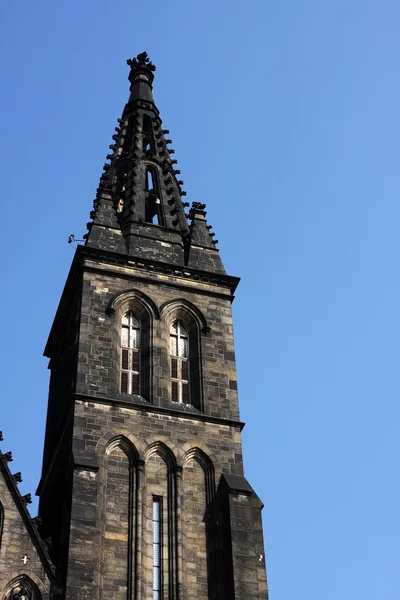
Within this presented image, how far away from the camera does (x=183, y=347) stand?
2953cm

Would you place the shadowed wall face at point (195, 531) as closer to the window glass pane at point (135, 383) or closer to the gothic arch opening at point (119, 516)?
the gothic arch opening at point (119, 516)

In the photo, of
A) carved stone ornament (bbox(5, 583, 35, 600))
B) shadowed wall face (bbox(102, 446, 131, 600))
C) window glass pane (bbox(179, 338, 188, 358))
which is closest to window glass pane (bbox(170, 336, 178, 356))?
window glass pane (bbox(179, 338, 188, 358))

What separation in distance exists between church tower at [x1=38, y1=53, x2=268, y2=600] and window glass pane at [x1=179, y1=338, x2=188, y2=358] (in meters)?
0.04

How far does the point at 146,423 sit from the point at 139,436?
0.50 metres

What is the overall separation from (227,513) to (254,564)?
139 centimetres

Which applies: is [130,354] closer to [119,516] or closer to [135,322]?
[135,322]

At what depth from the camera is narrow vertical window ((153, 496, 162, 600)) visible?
23.9 metres

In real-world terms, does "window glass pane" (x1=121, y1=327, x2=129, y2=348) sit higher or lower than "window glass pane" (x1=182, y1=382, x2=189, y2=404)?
higher

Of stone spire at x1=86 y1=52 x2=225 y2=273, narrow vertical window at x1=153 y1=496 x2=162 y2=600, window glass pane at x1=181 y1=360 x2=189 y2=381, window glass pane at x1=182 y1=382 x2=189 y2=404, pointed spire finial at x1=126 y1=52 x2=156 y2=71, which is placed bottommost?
narrow vertical window at x1=153 y1=496 x2=162 y2=600

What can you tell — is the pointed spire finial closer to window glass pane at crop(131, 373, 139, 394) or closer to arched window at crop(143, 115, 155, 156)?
arched window at crop(143, 115, 155, 156)

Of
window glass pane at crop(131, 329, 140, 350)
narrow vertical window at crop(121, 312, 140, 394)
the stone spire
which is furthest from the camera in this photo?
the stone spire

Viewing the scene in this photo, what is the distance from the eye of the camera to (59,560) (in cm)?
2362

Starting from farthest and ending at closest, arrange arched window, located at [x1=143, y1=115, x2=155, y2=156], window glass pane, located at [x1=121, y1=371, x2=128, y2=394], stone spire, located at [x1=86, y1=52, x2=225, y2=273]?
arched window, located at [x1=143, y1=115, x2=155, y2=156] < stone spire, located at [x1=86, y1=52, x2=225, y2=273] < window glass pane, located at [x1=121, y1=371, x2=128, y2=394]

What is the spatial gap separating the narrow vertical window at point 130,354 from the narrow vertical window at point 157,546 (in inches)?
132
